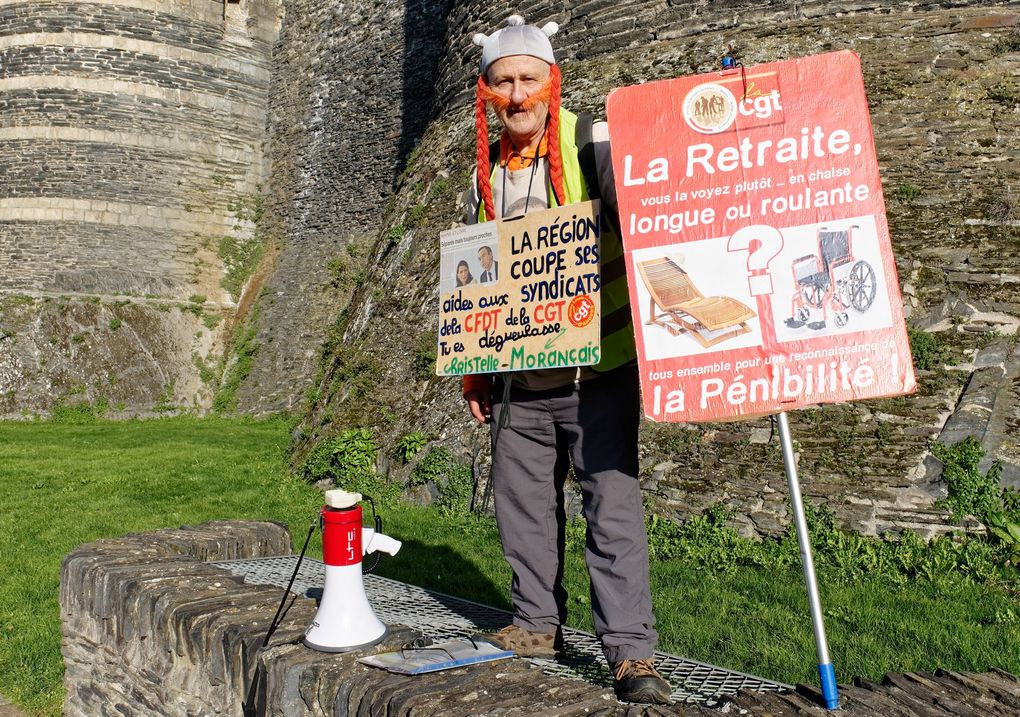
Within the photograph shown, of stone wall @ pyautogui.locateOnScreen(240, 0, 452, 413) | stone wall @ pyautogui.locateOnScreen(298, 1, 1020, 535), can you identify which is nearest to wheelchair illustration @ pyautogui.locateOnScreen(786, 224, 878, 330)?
stone wall @ pyautogui.locateOnScreen(298, 1, 1020, 535)

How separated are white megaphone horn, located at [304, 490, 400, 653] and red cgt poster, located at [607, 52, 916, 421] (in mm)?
1218

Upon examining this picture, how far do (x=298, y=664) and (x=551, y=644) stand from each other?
0.91 metres

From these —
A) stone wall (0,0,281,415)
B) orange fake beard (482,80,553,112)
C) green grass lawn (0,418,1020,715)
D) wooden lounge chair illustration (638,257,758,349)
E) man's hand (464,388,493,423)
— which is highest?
stone wall (0,0,281,415)

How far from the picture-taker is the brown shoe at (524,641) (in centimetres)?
302

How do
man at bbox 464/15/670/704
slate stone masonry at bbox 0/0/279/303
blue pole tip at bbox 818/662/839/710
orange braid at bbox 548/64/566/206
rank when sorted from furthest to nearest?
slate stone masonry at bbox 0/0/279/303 < orange braid at bbox 548/64/566/206 < man at bbox 464/15/670/704 < blue pole tip at bbox 818/662/839/710

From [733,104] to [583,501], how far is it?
1.47m

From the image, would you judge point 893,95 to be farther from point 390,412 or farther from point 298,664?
point 298,664

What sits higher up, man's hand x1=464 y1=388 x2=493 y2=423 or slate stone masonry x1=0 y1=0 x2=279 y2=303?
slate stone masonry x1=0 y1=0 x2=279 y2=303

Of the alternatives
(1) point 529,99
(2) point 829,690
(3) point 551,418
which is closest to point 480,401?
(3) point 551,418

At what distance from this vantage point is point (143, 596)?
363cm

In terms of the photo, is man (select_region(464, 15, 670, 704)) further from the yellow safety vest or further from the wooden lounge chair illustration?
the wooden lounge chair illustration

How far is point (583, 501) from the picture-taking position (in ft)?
9.84

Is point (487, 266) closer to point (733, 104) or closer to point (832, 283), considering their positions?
point (733, 104)

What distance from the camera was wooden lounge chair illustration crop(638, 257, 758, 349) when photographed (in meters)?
2.67
